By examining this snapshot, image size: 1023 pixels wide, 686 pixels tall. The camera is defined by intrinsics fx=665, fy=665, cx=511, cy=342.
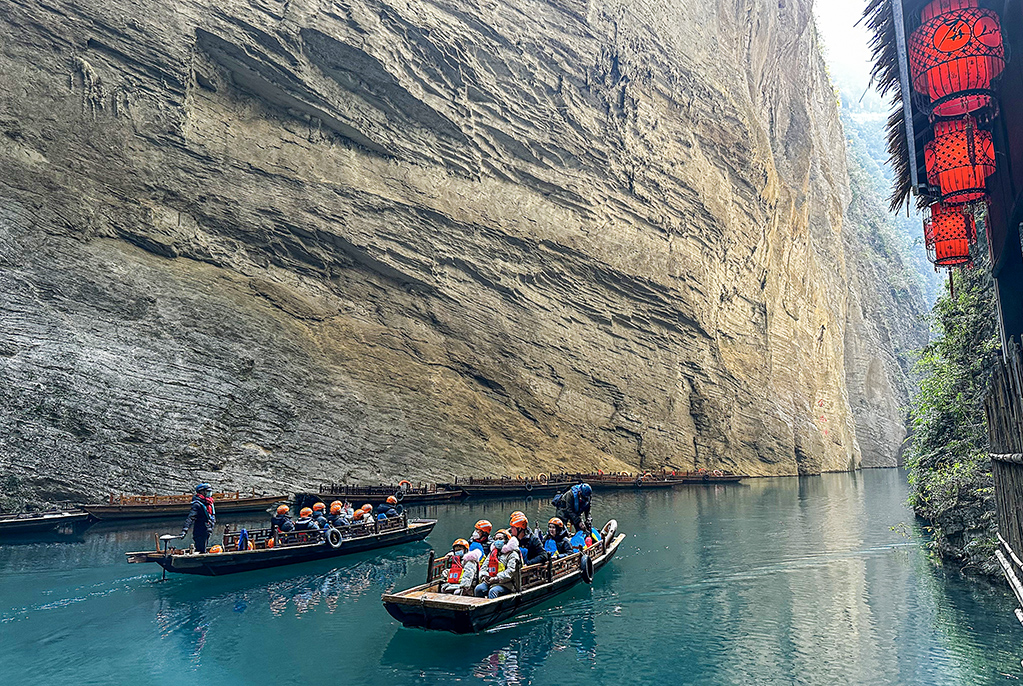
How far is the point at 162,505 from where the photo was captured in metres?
25.5

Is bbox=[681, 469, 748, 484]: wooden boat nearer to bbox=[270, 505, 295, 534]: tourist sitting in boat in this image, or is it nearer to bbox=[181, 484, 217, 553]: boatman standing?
bbox=[270, 505, 295, 534]: tourist sitting in boat

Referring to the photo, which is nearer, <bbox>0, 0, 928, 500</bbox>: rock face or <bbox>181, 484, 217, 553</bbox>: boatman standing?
<bbox>181, 484, 217, 553</bbox>: boatman standing

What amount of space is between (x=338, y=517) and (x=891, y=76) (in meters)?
17.3

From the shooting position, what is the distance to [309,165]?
1458 inches

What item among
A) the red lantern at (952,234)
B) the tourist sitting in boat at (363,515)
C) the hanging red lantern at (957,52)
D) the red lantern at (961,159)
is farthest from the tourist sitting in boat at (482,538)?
the hanging red lantern at (957,52)

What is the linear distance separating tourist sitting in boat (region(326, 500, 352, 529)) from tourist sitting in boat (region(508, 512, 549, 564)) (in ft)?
22.3

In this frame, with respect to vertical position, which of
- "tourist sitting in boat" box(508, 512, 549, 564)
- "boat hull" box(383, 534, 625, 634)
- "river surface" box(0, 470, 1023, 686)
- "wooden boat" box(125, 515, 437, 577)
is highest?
→ "tourist sitting in boat" box(508, 512, 549, 564)

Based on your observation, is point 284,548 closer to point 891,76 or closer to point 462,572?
point 462,572

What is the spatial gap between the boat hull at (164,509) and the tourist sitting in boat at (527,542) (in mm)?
16828

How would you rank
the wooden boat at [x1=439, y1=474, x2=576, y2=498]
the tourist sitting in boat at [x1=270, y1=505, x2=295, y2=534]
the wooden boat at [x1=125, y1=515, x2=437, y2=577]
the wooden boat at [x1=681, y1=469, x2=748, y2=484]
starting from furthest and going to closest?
the wooden boat at [x1=681, y1=469, x2=748, y2=484]
the wooden boat at [x1=439, y1=474, x2=576, y2=498]
the tourist sitting in boat at [x1=270, y1=505, x2=295, y2=534]
the wooden boat at [x1=125, y1=515, x2=437, y2=577]

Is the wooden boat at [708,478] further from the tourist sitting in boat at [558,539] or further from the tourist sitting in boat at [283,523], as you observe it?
the tourist sitting in boat at [283,523]

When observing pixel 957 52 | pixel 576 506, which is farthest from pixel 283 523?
pixel 957 52

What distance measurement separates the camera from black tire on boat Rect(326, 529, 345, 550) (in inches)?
717

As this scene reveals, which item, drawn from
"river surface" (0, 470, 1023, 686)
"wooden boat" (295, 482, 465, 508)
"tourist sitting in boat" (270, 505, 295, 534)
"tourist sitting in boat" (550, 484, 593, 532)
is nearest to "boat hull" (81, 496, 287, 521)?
"wooden boat" (295, 482, 465, 508)
